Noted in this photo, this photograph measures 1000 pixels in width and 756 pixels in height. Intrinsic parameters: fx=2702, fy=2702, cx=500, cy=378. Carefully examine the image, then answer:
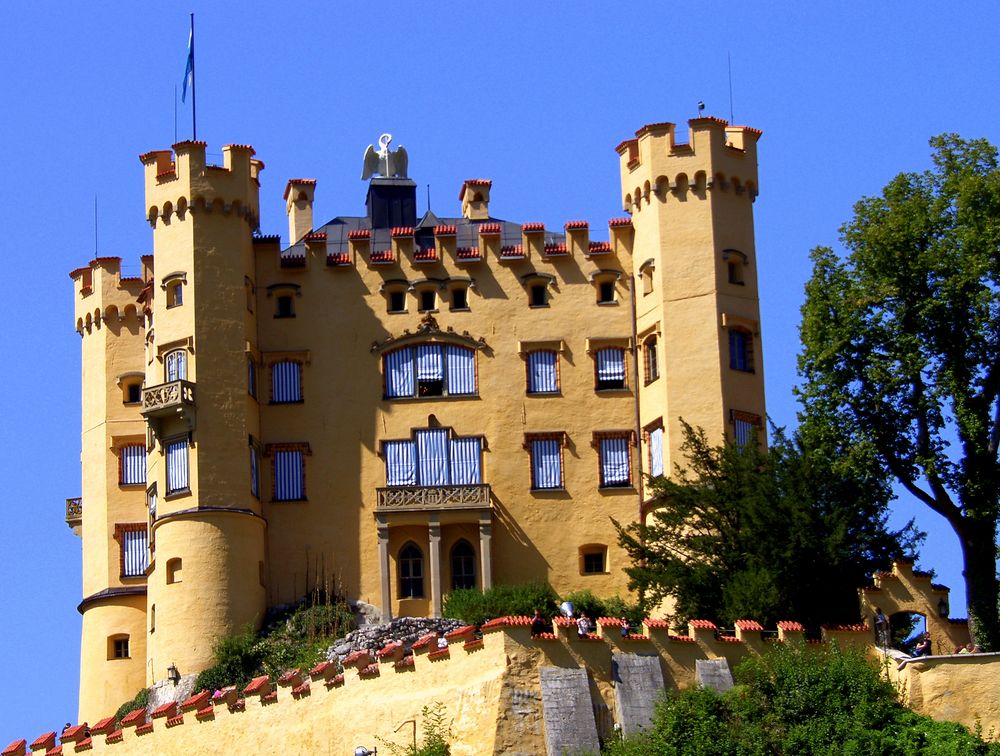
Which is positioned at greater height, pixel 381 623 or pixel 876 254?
pixel 876 254

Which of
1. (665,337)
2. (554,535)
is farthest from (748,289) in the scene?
(554,535)

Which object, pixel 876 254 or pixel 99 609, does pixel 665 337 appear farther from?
pixel 99 609

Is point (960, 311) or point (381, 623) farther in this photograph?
point (381, 623)

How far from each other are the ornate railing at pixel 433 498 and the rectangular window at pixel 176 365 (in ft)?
22.1

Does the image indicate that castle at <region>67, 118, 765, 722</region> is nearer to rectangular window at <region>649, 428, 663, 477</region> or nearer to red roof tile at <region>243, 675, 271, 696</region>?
rectangular window at <region>649, 428, 663, 477</region>

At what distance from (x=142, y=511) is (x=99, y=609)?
3.29 metres

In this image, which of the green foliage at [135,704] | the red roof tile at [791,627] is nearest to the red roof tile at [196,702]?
the green foliage at [135,704]

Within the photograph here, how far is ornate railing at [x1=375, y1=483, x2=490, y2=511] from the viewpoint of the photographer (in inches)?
3123

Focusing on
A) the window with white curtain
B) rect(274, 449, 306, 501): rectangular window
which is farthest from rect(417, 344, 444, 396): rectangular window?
rect(274, 449, 306, 501): rectangular window

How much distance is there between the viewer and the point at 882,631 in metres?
65.0

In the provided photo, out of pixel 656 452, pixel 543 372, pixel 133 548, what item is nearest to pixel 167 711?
pixel 133 548

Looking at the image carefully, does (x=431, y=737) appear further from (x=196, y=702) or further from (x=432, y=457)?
(x=432, y=457)

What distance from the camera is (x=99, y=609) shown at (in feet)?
271

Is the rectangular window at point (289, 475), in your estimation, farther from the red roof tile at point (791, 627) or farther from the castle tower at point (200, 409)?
the red roof tile at point (791, 627)
